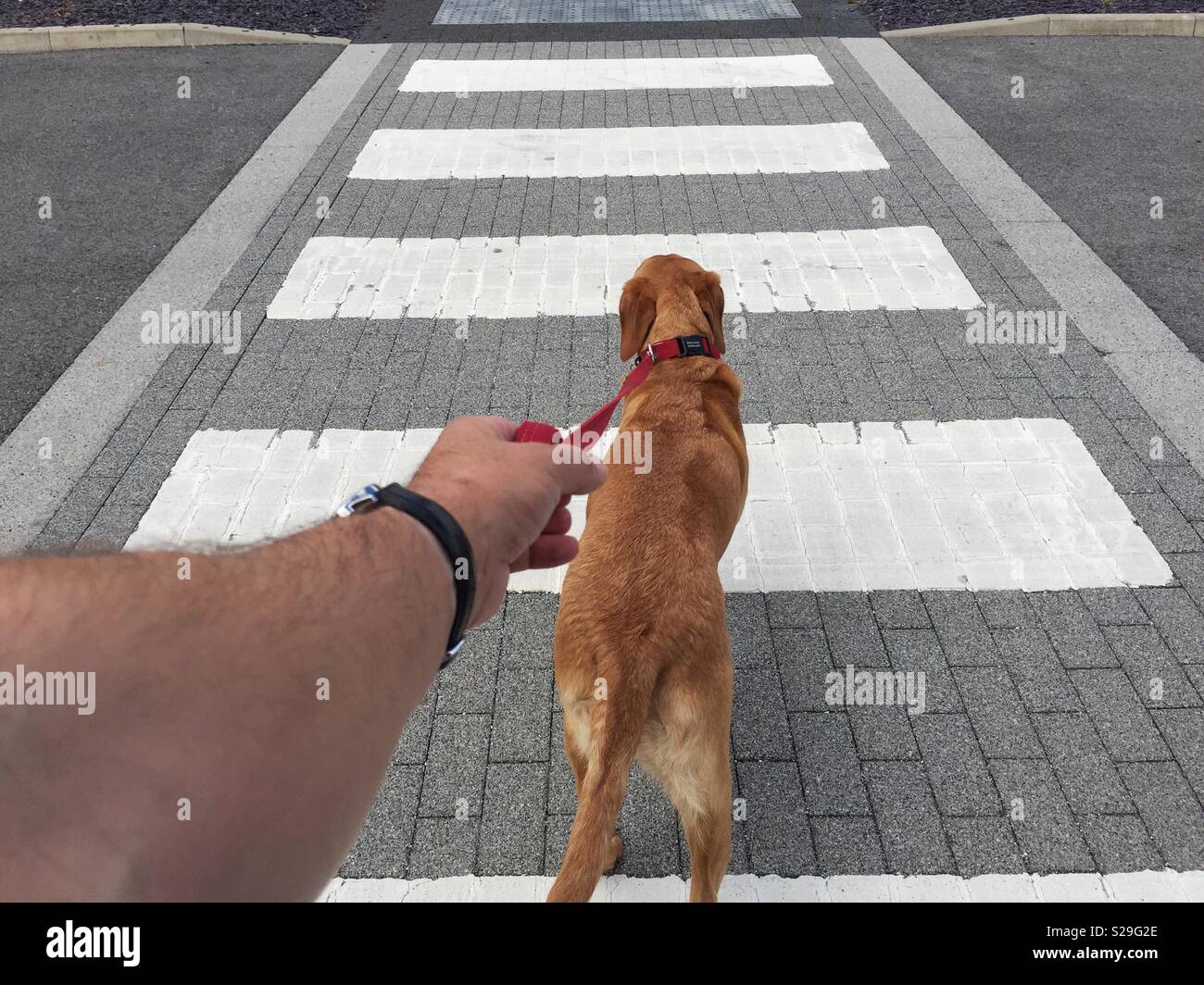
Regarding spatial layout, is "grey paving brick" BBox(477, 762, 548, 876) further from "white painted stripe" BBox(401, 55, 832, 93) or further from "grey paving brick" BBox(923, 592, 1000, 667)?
"white painted stripe" BBox(401, 55, 832, 93)

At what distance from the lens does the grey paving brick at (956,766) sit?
3.63m

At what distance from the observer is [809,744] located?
3.88m

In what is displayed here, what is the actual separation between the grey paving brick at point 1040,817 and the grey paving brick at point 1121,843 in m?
0.05

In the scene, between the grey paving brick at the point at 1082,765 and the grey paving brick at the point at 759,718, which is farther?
the grey paving brick at the point at 759,718

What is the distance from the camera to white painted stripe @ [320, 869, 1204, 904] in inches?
130

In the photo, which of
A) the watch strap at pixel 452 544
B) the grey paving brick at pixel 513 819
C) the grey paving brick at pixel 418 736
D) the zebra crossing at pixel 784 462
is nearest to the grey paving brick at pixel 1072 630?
the zebra crossing at pixel 784 462

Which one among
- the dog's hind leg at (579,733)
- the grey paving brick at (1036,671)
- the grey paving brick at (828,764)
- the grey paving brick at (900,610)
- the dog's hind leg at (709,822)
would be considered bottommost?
the grey paving brick at (828,764)

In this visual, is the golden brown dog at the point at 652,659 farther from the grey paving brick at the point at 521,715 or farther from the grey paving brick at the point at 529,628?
the grey paving brick at the point at 529,628

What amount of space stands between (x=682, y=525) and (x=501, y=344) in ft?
11.9

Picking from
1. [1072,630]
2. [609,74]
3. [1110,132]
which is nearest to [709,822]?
[1072,630]

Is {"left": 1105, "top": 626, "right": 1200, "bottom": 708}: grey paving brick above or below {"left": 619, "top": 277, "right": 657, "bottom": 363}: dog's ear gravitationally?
below

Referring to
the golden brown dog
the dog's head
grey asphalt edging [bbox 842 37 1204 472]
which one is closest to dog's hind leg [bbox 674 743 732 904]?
→ the golden brown dog

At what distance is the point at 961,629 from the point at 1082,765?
2.71ft
